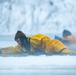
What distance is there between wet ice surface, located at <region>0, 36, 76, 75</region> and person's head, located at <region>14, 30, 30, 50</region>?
5 cm

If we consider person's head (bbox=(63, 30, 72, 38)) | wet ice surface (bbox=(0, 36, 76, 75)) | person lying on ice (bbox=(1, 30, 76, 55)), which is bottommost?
wet ice surface (bbox=(0, 36, 76, 75))

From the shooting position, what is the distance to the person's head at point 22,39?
2.37 meters

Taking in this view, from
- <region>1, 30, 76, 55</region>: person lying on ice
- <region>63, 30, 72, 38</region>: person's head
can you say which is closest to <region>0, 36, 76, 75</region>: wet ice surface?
<region>1, 30, 76, 55</region>: person lying on ice

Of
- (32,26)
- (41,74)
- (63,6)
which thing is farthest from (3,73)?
(63,6)

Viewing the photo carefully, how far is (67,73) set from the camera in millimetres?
2307

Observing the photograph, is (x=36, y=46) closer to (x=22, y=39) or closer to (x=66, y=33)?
(x=22, y=39)

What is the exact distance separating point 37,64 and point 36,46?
170 millimetres

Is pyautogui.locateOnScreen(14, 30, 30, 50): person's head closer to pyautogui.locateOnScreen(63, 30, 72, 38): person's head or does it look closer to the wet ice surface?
the wet ice surface

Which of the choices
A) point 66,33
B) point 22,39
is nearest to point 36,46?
point 22,39

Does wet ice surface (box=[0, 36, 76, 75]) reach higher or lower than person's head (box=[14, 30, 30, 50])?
lower

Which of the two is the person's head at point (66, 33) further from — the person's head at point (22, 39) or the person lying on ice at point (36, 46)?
the person's head at point (22, 39)

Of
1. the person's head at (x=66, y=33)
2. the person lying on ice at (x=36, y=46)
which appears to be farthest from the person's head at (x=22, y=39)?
the person's head at (x=66, y=33)

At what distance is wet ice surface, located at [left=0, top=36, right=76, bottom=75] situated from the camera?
232 centimetres

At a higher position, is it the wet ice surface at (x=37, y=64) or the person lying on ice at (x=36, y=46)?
the person lying on ice at (x=36, y=46)
